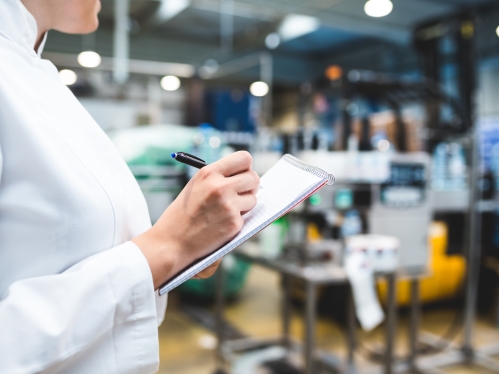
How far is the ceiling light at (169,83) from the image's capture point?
4.51 meters

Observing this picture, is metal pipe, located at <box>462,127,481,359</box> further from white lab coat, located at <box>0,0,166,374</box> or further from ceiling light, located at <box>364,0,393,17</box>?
white lab coat, located at <box>0,0,166,374</box>

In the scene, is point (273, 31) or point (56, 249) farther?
point (273, 31)

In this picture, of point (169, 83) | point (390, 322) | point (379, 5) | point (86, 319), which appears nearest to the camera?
point (86, 319)

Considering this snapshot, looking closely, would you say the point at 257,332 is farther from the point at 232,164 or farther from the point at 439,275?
the point at 232,164

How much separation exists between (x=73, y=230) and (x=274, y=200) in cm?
30

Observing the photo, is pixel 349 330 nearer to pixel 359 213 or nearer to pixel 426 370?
pixel 426 370

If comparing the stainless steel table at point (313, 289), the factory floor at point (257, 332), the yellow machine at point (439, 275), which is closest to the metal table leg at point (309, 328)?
the stainless steel table at point (313, 289)

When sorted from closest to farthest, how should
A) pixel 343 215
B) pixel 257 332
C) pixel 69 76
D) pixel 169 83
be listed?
pixel 343 215
pixel 257 332
pixel 69 76
pixel 169 83

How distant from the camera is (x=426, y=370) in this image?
9.12 ft

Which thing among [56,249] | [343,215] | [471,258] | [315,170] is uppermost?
[315,170]

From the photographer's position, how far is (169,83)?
4.54m

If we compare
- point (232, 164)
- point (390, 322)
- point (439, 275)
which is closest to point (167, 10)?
point (439, 275)

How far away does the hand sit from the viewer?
2.06 ft

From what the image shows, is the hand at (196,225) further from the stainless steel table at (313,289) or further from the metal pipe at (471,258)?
the metal pipe at (471,258)
